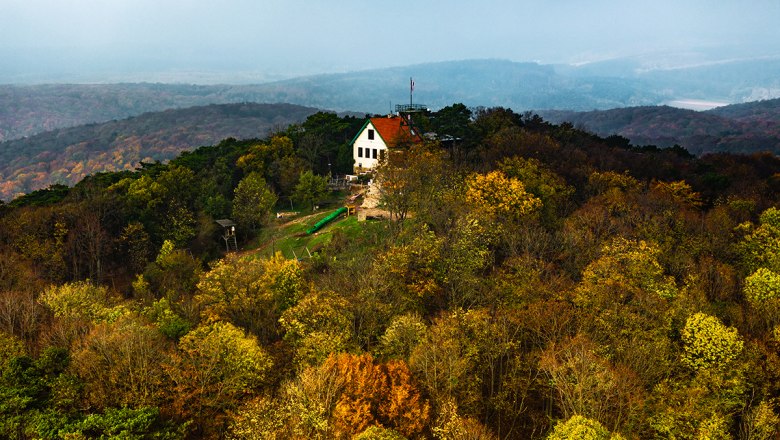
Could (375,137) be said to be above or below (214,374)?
above

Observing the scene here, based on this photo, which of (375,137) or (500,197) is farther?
(375,137)

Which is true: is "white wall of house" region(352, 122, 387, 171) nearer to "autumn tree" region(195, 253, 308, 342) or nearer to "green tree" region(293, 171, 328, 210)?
"green tree" region(293, 171, 328, 210)

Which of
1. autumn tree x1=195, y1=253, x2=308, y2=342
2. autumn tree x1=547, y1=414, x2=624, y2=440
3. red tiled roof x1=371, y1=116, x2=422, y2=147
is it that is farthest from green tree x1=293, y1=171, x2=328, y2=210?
autumn tree x1=547, y1=414, x2=624, y2=440

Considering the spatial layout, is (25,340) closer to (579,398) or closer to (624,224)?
(579,398)

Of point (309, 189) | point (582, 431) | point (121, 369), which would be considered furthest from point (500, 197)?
point (121, 369)

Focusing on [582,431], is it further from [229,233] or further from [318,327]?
[229,233]

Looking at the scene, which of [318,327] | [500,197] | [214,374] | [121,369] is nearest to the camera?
[121,369]
